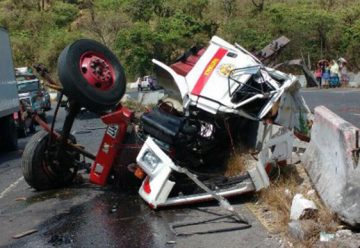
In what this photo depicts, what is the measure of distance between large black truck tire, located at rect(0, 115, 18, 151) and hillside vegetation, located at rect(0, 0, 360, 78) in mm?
23486

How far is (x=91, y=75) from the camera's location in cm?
783

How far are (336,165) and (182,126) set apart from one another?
2211 millimetres

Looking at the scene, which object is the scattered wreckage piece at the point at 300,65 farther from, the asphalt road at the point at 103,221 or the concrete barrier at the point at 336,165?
the asphalt road at the point at 103,221

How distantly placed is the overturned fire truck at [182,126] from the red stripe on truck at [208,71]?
0.02 m

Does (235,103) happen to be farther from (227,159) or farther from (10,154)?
(10,154)

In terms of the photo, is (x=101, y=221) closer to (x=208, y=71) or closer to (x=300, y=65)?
(x=208, y=71)

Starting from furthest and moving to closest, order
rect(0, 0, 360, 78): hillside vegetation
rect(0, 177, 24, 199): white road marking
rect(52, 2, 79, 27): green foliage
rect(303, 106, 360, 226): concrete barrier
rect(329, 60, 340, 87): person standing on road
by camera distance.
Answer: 1. rect(52, 2, 79, 27): green foliage
2. rect(0, 0, 360, 78): hillside vegetation
3. rect(329, 60, 340, 87): person standing on road
4. rect(0, 177, 24, 199): white road marking
5. rect(303, 106, 360, 226): concrete barrier

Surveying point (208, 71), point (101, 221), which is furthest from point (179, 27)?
point (101, 221)

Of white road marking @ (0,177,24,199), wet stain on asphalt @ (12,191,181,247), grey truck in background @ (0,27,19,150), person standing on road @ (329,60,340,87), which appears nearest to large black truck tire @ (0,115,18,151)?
grey truck in background @ (0,27,19,150)

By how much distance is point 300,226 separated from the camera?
17.6ft

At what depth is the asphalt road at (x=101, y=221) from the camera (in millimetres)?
5844

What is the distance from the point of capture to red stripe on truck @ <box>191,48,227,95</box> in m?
8.07

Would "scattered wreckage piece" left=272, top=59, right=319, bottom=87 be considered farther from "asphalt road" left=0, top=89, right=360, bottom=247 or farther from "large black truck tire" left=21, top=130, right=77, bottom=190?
"large black truck tire" left=21, top=130, right=77, bottom=190

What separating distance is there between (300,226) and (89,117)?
1703cm
